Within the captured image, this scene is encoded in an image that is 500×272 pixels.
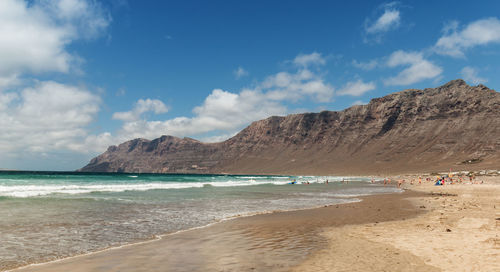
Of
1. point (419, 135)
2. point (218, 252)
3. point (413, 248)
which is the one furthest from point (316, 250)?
point (419, 135)

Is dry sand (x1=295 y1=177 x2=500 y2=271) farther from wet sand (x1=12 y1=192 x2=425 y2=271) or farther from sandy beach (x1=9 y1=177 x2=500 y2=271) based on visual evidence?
wet sand (x1=12 y1=192 x2=425 y2=271)

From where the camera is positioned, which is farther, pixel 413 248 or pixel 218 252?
pixel 218 252

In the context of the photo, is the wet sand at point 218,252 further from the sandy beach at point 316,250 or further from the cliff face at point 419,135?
the cliff face at point 419,135

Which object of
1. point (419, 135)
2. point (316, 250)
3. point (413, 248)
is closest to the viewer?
point (413, 248)

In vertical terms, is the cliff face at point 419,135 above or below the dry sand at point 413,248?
above

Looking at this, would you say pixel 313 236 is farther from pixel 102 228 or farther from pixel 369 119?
pixel 369 119

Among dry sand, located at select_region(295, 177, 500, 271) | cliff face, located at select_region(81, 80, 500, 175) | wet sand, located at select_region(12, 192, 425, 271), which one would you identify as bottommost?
wet sand, located at select_region(12, 192, 425, 271)

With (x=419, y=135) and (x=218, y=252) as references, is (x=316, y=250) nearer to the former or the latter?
(x=218, y=252)

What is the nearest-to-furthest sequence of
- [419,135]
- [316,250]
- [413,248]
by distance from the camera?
1. [413,248]
2. [316,250]
3. [419,135]

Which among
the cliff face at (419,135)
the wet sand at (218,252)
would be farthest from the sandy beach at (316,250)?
the cliff face at (419,135)

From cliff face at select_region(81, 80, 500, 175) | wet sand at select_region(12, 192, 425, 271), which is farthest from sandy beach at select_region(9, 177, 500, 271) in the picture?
cliff face at select_region(81, 80, 500, 175)

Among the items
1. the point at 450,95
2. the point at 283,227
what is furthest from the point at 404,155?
the point at 283,227

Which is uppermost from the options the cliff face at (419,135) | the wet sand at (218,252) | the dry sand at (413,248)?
the cliff face at (419,135)

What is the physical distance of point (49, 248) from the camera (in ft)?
30.7
